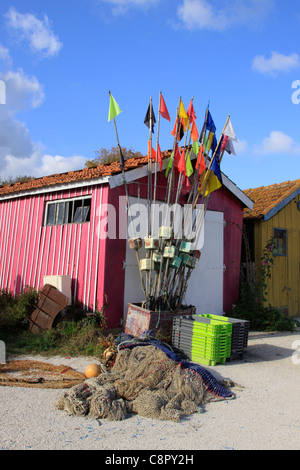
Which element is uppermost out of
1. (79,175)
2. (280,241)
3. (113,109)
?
(113,109)

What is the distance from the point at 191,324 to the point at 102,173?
3.39 metres

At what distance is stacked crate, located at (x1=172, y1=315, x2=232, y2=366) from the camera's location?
6262mm

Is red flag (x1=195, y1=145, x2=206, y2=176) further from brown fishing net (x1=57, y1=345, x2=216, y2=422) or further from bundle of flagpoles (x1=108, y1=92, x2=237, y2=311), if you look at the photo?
brown fishing net (x1=57, y1=345, x2=216, y2=422)

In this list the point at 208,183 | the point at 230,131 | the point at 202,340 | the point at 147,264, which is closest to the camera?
the point at 202,340

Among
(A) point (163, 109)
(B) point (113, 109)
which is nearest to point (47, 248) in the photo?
(B) point (113, 109)

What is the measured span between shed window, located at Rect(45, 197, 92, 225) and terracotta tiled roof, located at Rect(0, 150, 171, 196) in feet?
1.52

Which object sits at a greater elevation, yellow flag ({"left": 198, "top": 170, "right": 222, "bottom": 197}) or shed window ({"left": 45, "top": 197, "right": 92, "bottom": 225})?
yellow flag ({"left": 198, "top": 170, "right": 222, "bottom": 197})

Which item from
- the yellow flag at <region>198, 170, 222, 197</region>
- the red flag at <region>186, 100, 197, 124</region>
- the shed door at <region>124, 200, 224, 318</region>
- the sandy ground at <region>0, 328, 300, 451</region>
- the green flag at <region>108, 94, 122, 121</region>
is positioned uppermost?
the red flag at <region>186, 100, 197, 124</region>

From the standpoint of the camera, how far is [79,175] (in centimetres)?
883

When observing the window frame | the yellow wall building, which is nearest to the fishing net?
the window frame

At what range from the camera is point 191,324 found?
6555 mm

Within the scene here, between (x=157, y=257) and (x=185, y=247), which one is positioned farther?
(x=185, y=247)

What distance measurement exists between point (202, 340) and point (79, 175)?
4563 millimetres

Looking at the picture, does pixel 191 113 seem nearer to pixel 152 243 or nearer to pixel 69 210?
pixel 152 243
